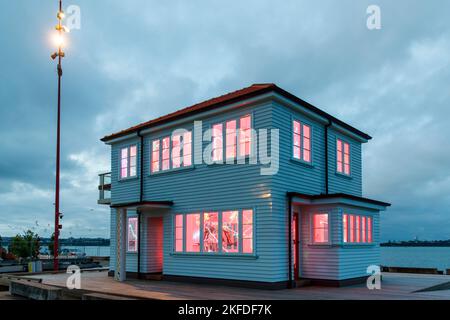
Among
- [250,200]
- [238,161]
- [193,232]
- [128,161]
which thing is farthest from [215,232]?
[128,161]

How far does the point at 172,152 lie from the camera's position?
19.2 m

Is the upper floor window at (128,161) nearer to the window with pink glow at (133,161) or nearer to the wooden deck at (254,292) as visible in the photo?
the window with pink glow at (133,161)

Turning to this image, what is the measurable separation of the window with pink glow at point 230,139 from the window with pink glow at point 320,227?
3.49m

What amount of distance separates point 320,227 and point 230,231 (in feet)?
9.88

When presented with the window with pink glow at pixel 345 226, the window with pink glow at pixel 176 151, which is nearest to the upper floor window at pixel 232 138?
the window with pink glow at pixel 176 151

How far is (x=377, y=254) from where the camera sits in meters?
19.3

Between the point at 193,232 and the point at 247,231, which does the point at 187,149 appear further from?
the point at 247,231

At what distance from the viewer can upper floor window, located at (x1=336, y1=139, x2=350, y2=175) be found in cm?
1941

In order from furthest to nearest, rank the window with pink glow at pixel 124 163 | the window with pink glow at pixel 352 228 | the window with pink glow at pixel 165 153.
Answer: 1. the window with pink glow at pixel 124 163
2. the window with pink glow at pixel 165 153
3. the window with pink glow at pixel 352 228

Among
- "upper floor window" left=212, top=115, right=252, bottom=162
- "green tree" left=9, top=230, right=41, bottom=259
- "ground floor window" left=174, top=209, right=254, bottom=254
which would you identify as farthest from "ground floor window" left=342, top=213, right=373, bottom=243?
"green tree" left=9, top=230, right=41, bottom=259

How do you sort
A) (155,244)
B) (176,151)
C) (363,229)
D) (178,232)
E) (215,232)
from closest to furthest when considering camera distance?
(215,232) → (363,229) → (178,232) → (176,151) → (155,244)

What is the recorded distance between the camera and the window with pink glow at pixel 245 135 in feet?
53.8

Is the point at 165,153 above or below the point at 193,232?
above

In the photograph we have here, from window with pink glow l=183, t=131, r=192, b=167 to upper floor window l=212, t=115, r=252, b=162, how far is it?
1228mm
